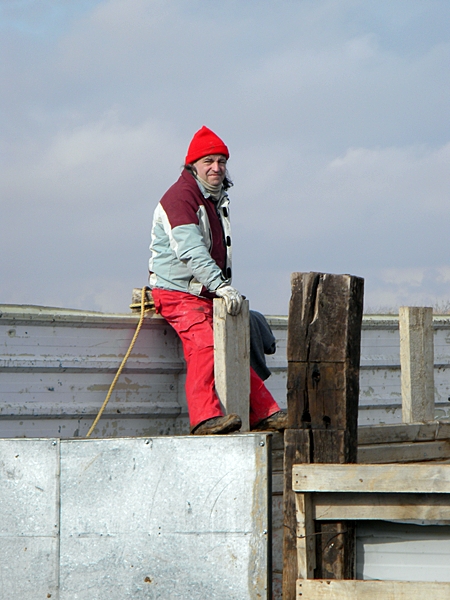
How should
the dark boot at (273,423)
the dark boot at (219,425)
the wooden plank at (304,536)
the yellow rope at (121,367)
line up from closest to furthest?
the wooden plank at (304,536) < the dark boot at (219,425) < the dark boot at (273,423) < the yellow rope at (121,367)

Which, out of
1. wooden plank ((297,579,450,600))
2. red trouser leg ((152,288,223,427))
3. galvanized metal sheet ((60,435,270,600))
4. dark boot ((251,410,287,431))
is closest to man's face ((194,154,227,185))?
red trouser leg ((152,288,223,427))

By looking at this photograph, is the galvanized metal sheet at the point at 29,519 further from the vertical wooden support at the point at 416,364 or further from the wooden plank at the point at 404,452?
the vertical wooden support at the point at 416,364

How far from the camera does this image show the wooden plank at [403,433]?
518 centimetres

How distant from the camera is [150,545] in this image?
153 inches

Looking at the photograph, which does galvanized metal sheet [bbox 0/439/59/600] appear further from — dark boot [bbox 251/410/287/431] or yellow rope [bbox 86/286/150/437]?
dark boot [bbox 251/410/287/431]

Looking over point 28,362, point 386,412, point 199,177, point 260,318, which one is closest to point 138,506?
point 28,362

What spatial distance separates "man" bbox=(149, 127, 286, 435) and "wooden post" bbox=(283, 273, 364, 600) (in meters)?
1.00

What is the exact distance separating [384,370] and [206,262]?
8.42ft

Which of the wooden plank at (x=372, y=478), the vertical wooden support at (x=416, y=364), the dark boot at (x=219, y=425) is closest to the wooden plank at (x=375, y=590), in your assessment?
the wooden plank at (x=372, y=478)

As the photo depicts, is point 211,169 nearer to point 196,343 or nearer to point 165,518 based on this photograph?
point 196,343

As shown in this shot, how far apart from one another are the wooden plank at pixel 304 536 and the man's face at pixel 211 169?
234 centimetres

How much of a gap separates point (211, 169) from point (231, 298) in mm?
896

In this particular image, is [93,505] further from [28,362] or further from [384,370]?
[384,370]

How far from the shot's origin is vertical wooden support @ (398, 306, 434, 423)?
639cm
